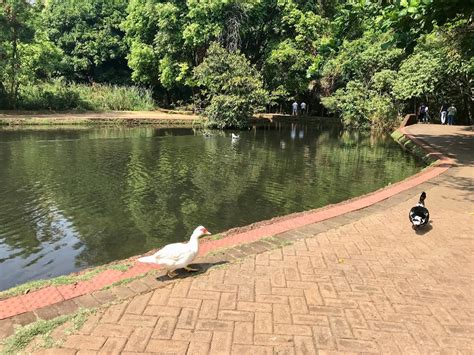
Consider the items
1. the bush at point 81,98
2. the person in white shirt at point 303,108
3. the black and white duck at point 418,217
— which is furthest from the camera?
the person in white shirt at point 303,108

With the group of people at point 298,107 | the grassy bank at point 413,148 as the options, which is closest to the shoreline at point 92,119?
the group of people at point 298,107

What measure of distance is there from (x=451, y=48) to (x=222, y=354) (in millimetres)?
Answer: 18087

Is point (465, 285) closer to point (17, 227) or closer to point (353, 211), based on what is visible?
point (353, 211)

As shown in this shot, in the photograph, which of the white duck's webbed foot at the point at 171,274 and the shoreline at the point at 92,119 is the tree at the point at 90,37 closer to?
the shoreline at the point at 92,119

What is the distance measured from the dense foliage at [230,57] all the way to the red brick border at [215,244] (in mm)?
11730

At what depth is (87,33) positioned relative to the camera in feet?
116

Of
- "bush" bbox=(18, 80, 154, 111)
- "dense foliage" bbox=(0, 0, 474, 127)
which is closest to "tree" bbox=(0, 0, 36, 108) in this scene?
"dense foliage" bbox=(0, 0, 474, 127)

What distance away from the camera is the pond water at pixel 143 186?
7.25 metres

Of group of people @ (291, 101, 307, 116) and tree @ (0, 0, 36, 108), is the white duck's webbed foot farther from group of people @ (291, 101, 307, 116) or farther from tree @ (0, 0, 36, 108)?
group of people @ (291, 101, 307, 116)

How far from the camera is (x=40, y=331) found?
146 inches

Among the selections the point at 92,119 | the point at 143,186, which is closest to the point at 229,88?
the point at 92,119

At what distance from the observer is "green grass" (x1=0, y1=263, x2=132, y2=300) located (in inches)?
176

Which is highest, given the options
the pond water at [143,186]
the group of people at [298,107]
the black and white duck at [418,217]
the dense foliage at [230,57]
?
the dense foliage at [230,57]

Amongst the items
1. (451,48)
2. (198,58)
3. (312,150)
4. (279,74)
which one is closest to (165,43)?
(198,58)
